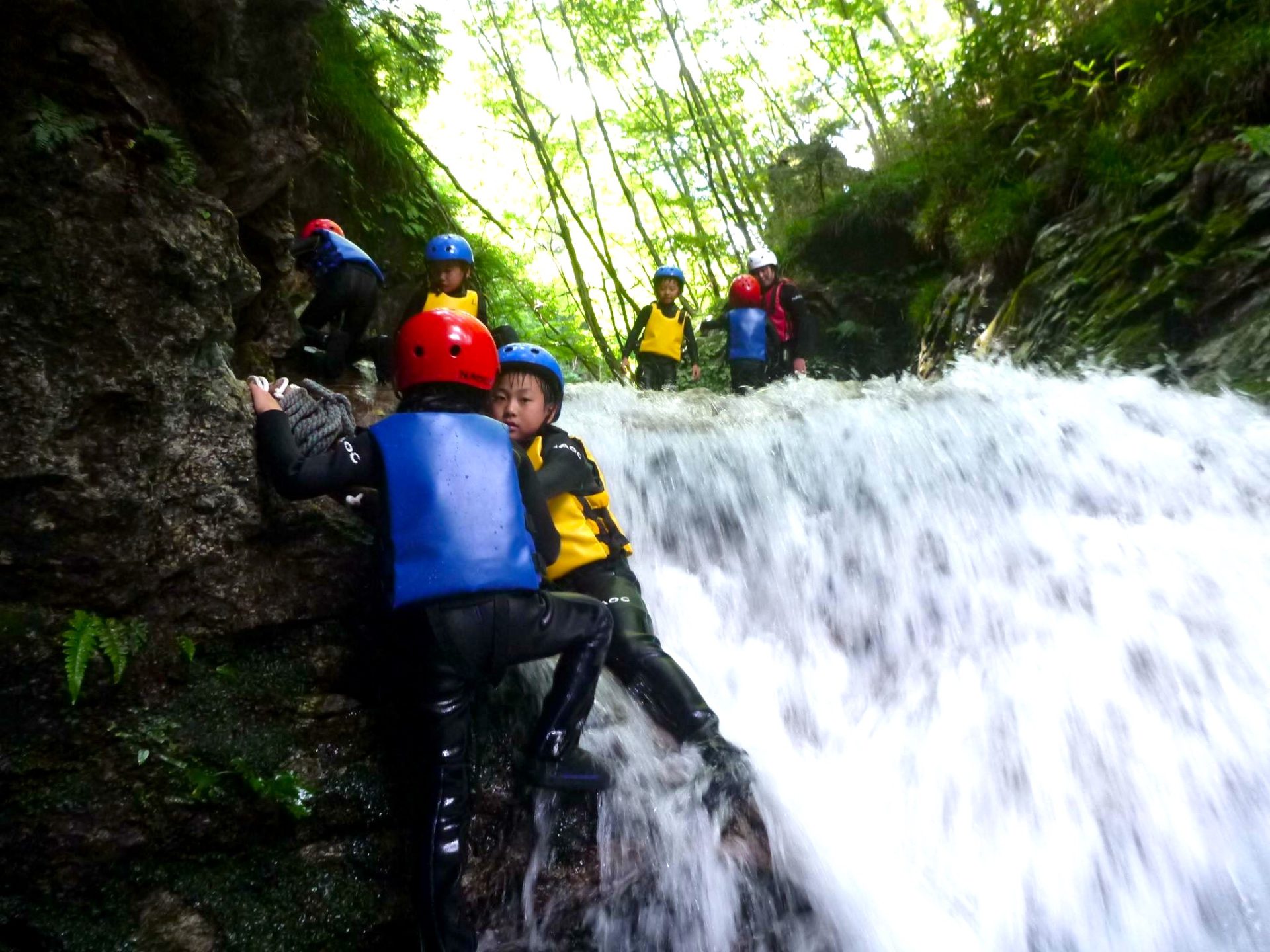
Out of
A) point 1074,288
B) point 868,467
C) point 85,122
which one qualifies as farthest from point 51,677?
point 1074,288

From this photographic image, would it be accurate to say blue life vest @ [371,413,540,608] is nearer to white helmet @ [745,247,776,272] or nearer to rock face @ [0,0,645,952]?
rock face @ [0,0,645,952]

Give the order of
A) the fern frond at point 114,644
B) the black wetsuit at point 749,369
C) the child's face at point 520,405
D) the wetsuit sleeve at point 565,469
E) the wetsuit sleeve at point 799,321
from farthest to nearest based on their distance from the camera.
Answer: the black wetsuit at point 749,369 < the wetsuit sleeve at point 799,321 < the child's face at point 520,405 < the wetsuit sleeve at point 565,469 < the fern frond at point 114,644

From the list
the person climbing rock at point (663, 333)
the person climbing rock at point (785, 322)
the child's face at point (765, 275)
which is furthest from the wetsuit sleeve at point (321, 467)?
the child's face at point (765, 275)

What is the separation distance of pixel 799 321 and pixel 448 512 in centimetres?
790

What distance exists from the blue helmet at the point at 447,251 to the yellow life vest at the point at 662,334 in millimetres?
3733

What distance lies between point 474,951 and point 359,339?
4.26 meters

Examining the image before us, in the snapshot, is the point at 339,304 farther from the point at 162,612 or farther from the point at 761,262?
the point at 761,262

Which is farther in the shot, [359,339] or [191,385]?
[359,339]

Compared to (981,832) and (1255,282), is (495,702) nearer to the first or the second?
(981,832)

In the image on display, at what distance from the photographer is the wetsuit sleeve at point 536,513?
293cm

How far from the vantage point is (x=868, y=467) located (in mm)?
5582

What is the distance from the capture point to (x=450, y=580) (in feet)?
8.13

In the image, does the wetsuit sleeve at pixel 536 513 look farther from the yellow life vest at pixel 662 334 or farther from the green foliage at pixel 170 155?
the yellow life vest at pixel 662 334

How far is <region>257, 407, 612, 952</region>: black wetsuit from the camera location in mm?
2387
